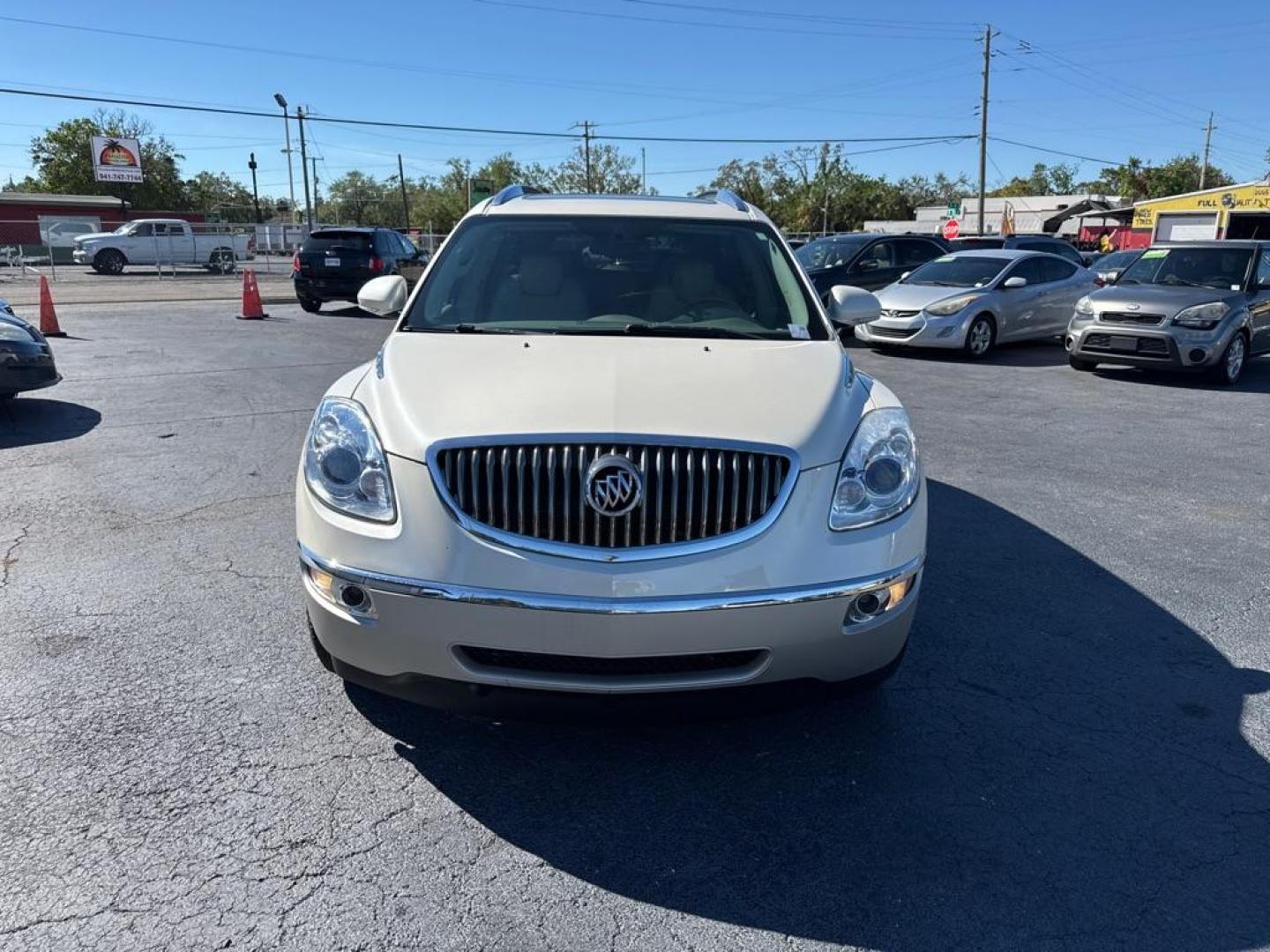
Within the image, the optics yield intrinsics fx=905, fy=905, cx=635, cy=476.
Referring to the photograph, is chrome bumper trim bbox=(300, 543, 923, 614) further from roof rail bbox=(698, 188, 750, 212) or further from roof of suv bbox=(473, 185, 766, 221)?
roof rail bbox=(698, 188, 750, 212)

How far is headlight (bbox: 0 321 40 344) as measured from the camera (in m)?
7.32

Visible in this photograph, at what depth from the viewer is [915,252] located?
16.2m

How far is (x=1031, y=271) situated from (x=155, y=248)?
105 ft

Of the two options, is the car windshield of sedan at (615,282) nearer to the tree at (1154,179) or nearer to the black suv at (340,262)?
the black suv at (340,262)

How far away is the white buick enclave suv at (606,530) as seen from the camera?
2.51 meters

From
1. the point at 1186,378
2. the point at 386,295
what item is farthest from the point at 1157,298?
the point at 386,295

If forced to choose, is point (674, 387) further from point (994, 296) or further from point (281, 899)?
point (994, 296)

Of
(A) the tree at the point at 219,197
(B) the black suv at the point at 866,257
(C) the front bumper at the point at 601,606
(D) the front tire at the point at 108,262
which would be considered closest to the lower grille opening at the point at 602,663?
(C) the front bumper at the point at 601,606

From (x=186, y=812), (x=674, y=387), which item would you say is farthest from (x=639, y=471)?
(x=186, y=812)

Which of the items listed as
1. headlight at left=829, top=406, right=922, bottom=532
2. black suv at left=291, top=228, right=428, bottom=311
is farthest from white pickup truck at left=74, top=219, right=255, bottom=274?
headlight at left=829, top=406, right=922, bottom=532

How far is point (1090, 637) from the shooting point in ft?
12.9

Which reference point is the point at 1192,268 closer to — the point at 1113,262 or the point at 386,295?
the point at 1113,262

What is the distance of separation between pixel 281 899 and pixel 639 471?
146 cm

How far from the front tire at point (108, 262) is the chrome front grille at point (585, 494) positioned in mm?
36259
